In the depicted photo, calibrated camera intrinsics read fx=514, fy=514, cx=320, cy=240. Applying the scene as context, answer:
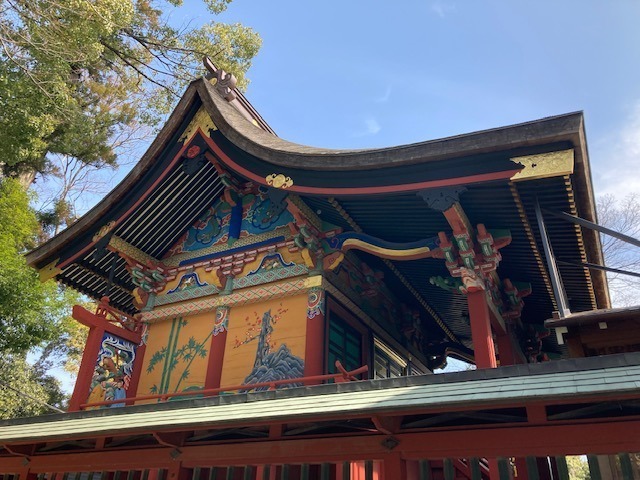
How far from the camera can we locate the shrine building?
471cm

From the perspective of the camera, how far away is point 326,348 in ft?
27.5

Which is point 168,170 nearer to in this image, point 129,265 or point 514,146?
point 129,265

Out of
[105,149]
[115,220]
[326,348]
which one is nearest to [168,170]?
[115,220]

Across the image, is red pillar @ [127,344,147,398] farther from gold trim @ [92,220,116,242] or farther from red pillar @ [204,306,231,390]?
gold trim @ [92,220,116,242]

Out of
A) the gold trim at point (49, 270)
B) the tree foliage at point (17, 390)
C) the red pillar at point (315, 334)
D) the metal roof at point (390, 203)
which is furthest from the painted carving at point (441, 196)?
the tree foliage at point (17, 390)

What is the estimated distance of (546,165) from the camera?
588 centimetres

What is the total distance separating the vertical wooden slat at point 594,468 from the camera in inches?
159

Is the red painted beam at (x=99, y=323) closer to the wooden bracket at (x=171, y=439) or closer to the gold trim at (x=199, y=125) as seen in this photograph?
the gold trim at (x=199, y=125)

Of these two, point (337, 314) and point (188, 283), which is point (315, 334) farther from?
point (188, 283)

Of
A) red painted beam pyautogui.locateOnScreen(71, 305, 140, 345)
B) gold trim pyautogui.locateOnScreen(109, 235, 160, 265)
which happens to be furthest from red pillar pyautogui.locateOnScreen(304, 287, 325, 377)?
red painted beam pyautogui.locateOnScreen(71, 305, 140, 345)

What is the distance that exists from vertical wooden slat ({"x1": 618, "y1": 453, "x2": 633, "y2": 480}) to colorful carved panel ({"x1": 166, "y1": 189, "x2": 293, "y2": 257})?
21.2 ft

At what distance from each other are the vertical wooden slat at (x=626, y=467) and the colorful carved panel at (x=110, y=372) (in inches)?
333

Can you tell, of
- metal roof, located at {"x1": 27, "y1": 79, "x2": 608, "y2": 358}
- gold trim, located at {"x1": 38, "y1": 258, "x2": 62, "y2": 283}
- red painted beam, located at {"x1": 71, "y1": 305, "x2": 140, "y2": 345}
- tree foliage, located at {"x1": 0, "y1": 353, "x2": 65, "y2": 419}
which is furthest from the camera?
tree foliage, located at {"x1": 0, "y1": 353, "x2": 65, "y2": 419}

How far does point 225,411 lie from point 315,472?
5.94ft
